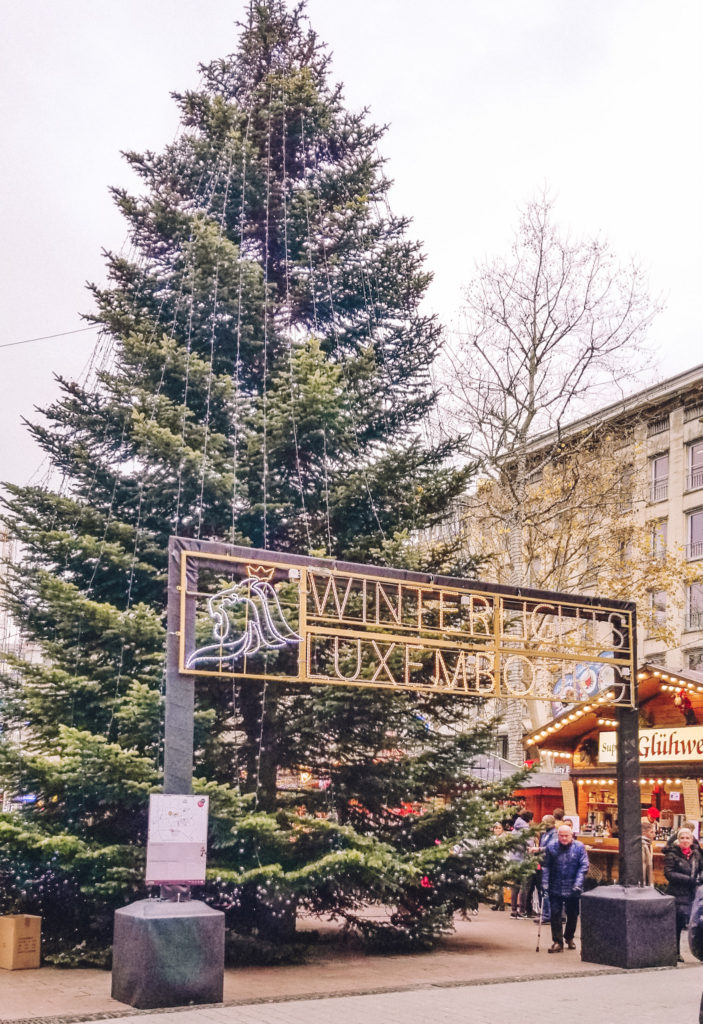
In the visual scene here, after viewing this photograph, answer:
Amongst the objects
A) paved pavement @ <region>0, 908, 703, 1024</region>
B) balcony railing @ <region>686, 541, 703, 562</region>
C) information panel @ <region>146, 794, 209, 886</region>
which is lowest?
paved pavement @ <region>0, 908, 703, 1024</region>

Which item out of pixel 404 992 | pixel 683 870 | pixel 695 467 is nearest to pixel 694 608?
pixel 695 467

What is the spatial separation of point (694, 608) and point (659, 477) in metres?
6.47

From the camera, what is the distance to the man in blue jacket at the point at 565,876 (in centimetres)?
1501

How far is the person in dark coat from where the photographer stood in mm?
14891

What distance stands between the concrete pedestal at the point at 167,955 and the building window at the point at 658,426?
4027 centimetres

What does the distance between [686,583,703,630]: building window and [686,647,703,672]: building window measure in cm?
88

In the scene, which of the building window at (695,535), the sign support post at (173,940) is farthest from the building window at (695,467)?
the sign support post at (173,940)

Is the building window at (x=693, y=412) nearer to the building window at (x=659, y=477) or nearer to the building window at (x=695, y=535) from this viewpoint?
the building window at (x=659, y=477)

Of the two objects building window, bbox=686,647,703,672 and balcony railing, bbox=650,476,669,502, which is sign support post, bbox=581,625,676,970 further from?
balcony railing, bbox=650,476,669,502

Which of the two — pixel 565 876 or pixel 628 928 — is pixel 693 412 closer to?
pixel 565 876

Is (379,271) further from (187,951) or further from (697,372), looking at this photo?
(697,372)

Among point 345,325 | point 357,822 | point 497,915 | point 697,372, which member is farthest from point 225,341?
point 697,372

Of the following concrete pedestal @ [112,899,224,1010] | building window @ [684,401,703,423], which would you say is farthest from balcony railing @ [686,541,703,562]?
concrete pedestal @ [112,899,224,1010]

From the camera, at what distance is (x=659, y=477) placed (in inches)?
1881
